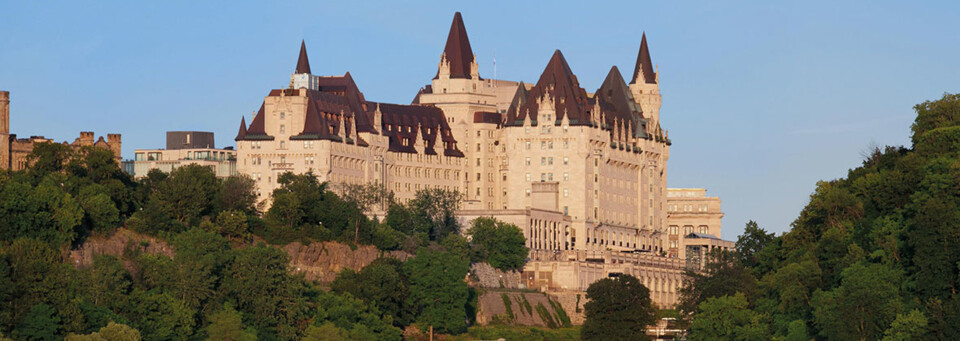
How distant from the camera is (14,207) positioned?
15738 centimetres

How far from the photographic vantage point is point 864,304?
141 m

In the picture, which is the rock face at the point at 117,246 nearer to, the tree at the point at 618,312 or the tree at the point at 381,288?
the tree at the point at 381,288

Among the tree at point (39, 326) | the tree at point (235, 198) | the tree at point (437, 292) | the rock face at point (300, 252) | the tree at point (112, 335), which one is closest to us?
the tree at point (112, 335)

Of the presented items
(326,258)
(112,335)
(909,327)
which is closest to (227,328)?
(112,335)

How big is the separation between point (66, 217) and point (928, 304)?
208 ft

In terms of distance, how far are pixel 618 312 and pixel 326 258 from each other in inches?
1202

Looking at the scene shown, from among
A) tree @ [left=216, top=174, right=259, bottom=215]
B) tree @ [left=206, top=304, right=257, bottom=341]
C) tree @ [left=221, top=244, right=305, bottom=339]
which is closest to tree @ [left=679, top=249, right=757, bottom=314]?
tree @ [left=221, top=244, right=305, bottom=339]

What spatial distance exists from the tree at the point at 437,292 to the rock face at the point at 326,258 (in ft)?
23.2

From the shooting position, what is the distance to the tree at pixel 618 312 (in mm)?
175000

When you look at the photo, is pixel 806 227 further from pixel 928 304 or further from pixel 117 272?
pixel 117 272

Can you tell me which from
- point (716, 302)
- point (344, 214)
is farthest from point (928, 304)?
point (344, 214)

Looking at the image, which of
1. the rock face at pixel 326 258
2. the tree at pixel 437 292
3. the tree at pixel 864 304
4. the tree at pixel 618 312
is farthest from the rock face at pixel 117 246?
the tree at pixel 864 304

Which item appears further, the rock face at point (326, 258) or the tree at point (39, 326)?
the rock face at point (326, 258)

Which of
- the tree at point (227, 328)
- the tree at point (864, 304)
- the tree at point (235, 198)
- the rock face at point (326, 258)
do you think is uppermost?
the tree at point (235, 198)
